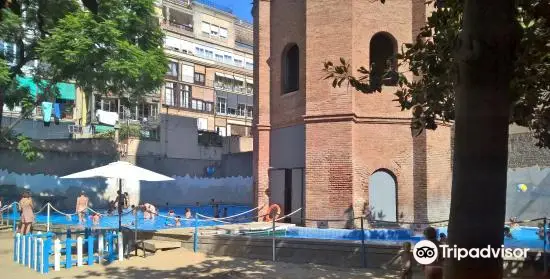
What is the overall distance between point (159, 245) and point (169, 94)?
4142 cm

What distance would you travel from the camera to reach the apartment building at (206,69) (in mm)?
56281

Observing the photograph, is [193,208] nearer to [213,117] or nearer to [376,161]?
[376,161]

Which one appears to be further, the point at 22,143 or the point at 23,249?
the point at 22,143

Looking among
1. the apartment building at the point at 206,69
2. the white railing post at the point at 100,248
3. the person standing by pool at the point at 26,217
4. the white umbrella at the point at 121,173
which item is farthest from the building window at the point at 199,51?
the white railing post at the point at 100,248

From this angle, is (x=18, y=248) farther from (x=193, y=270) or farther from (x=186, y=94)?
(x=186, y=94)

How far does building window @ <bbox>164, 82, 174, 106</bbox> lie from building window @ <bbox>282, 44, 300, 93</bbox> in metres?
Result: 35.2

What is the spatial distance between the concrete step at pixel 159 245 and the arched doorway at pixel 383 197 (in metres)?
6.83

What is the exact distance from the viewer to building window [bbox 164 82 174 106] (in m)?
54.5

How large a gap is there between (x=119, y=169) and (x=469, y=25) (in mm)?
12158

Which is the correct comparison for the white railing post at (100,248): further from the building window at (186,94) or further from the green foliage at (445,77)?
the building window at (186,94)

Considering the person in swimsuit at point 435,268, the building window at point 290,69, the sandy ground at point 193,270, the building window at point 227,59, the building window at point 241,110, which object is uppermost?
the building window at point 227,59

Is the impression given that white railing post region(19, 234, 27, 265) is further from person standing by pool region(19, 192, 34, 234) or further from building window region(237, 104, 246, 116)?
building window region(237, 104, 246, 116)

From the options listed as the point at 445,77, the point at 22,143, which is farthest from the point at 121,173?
the point at 22,143

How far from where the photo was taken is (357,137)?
1830 cm
